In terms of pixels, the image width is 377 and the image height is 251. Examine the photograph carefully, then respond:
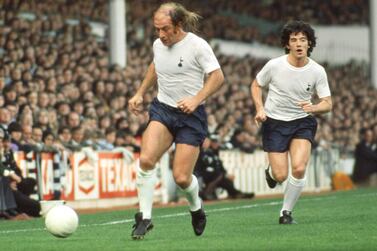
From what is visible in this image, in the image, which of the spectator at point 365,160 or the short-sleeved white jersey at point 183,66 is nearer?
the short-sleeved white jersey at point 183,66

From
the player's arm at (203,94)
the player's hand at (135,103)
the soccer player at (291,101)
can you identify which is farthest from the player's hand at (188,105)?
the soccer player at (291,101)

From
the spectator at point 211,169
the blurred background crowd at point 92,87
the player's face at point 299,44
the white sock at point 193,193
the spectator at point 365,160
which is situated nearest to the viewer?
the white sock at point 193,193

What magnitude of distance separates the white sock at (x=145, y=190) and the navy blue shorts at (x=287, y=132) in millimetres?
2929

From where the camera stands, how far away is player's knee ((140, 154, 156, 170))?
484 inches

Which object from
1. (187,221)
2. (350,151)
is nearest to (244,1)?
(350,151)

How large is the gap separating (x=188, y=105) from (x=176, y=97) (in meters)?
0.40

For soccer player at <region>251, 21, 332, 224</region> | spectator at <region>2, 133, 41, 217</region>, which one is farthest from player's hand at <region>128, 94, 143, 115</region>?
spectator at <region>2, 133, 41, 217</region>

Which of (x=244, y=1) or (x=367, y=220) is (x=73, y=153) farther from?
(x=244, y=1)

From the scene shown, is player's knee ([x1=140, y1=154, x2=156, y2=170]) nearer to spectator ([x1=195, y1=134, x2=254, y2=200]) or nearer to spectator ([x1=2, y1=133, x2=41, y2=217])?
spectator ([x1=2, y1=133, x2=41, y2=217])

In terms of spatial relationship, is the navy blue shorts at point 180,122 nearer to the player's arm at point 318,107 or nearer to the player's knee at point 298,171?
the player's arm at point 318,107

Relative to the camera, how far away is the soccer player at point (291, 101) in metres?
14.9

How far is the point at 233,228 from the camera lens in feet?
48.2

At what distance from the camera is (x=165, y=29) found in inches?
485

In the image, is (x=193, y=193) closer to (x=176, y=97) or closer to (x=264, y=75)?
(x=176, y=97)
